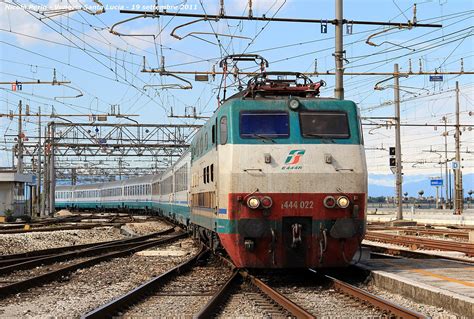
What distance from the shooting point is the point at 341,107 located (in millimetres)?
12523

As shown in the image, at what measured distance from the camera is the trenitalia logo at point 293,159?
12000 mm

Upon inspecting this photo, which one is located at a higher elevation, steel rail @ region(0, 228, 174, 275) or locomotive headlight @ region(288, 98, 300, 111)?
locomotive headlight @ region(288, 98, 300, 111)

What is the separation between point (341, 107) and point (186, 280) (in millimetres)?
4522

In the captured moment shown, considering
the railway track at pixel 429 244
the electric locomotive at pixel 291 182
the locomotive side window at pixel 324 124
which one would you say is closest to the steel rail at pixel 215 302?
the electric locomotive at pixel 291 182

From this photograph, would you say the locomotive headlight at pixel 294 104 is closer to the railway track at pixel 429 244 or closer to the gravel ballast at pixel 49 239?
the railway track at pixel 429 244

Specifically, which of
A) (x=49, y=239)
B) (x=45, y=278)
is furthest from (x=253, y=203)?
(x=49, y=239)

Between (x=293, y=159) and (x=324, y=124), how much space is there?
0.95 m

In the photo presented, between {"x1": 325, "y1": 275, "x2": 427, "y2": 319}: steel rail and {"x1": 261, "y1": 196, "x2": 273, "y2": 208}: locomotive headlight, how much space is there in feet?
5.80

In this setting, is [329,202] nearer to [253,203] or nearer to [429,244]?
[253,203]

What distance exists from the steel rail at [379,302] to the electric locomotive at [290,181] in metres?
0.97

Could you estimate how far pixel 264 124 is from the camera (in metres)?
12.3

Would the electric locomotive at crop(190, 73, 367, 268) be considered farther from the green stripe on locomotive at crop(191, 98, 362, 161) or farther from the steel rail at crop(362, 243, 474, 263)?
the steel rail at crop(362, 243, 474, 263)

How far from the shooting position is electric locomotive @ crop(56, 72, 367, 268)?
11.8 meters

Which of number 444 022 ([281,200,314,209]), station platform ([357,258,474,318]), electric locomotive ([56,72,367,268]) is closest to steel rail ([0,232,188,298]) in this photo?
electric locomotive ([56,72,367,268])
